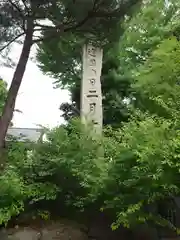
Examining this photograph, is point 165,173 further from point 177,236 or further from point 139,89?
point 139,89

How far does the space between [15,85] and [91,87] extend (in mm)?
3298

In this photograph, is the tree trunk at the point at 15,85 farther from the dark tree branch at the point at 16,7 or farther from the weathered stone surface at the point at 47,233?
the weathered stone surface at the point at 47,233

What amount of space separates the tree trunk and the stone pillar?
248 cm

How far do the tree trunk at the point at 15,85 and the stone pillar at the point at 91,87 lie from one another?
2.48m

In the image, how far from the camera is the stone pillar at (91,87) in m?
11.3

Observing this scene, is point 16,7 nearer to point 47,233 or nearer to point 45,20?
point 45,20

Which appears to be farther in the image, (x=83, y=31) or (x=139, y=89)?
(x=139, y=89)

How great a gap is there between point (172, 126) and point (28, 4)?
4703mm

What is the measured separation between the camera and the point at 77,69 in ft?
48.2

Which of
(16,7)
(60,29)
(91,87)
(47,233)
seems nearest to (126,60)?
(91,87)

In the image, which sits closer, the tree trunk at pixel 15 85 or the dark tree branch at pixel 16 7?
the tree trunk at pixel 15 85

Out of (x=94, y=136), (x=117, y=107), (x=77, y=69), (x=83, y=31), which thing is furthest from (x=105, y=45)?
(x=77, y=69)

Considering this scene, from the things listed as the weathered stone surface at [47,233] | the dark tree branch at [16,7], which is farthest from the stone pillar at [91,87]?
the weathered stone surface at [47,233]

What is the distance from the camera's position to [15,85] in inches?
352
